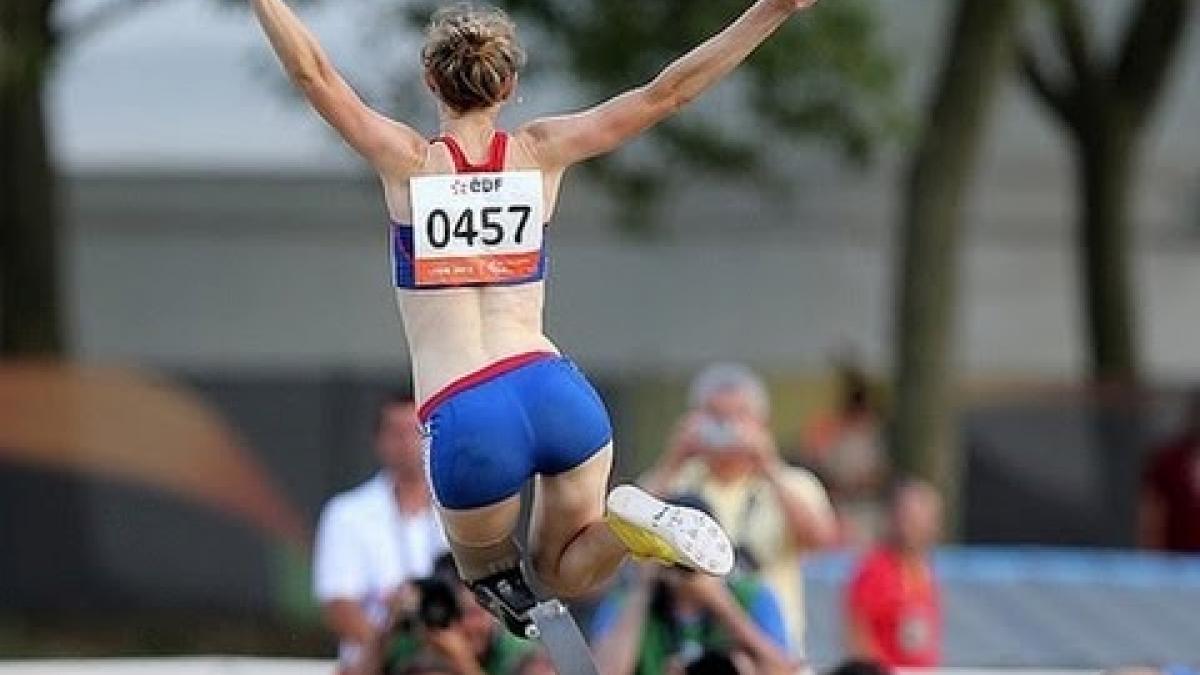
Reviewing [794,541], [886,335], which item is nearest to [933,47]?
[886,335]

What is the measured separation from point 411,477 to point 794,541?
52.2 inches

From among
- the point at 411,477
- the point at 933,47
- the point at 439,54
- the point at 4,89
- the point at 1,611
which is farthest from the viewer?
the point at 933,47

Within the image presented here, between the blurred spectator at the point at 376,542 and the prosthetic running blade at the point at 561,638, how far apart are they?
9.08 feet

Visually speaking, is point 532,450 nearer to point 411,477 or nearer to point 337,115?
point 337,115

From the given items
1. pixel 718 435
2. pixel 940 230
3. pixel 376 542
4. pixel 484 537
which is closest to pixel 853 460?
pixel 940 230

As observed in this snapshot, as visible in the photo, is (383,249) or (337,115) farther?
(383,249)

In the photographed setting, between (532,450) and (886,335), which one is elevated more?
(532,450)

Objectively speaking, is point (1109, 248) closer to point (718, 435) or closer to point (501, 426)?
point (718, 435)

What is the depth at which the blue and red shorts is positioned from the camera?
22.3 ft

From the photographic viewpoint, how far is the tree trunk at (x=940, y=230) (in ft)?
58.2

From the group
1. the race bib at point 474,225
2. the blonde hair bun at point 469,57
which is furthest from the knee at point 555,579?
the blonde hair bun at point 469,57

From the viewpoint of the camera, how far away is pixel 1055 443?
20.3 metres

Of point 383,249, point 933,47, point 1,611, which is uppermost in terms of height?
point 933,47

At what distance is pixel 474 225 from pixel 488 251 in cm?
9
